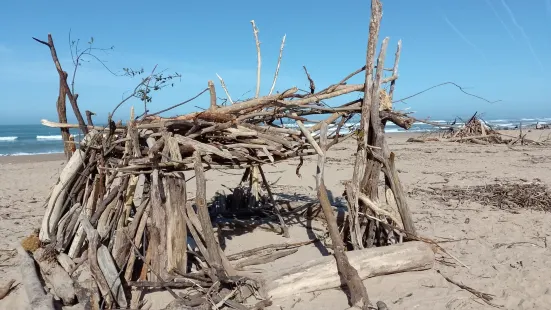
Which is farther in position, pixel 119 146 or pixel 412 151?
pixel 412 151

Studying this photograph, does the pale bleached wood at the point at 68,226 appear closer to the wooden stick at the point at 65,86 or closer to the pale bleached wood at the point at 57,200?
the pale bleached wood at the point at 57,200

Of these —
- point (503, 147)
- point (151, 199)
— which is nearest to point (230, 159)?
point (151, 199)

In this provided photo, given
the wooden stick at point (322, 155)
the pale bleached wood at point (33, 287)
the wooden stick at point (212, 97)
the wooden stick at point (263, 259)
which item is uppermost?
the wooden stick at point (212, 97)

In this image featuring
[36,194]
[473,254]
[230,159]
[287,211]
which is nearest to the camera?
→ [230,159]

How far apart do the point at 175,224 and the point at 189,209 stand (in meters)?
0.29

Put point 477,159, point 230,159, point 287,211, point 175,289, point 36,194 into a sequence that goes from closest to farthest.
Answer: point 175,289 → point 230,159 → point 287,211 → point 36,194 → point 477,159

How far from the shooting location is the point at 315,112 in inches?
223

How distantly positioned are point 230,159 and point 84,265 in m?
1.89

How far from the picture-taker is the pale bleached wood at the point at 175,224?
4.78 m

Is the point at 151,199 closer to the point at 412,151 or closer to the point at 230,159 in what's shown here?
the point at 230,159

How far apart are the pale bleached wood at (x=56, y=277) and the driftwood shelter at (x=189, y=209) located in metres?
0.01

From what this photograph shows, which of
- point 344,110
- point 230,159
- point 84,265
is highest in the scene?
point 344,110

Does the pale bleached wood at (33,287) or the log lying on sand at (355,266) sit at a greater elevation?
the pale bleached wood at (33,287)

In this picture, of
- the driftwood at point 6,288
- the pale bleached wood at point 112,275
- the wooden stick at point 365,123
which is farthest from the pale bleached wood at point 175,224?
the wooden stick at point 365,123
